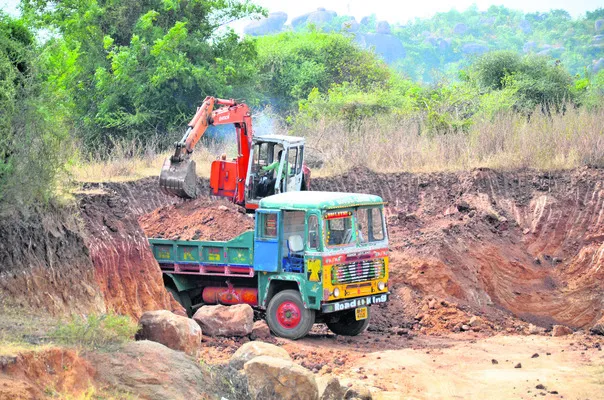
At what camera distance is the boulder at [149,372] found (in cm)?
1003

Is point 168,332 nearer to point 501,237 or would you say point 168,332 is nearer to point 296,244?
point 296,244

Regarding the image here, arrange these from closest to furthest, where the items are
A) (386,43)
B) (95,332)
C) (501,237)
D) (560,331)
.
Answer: (95,332) → (560,331) → (501,237) → (386,43)

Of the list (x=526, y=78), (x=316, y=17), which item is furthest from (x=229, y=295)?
(x=316, y=17)

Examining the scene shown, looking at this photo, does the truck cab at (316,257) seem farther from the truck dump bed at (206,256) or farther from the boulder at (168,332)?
the boulder at (168,332)

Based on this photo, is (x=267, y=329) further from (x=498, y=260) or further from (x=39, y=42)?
(x=498, y=260)

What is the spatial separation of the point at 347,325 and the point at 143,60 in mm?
18144

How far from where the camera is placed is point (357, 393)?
12.7m

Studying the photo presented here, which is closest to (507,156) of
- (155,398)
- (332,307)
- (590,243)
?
(590,243)

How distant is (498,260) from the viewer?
23.2 meters

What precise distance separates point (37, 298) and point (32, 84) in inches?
112

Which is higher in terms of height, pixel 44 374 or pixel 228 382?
pixel 44 374

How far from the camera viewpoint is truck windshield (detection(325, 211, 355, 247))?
16484mm

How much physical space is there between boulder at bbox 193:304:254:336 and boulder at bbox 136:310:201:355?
140 inches

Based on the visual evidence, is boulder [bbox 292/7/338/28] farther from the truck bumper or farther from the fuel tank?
the truck bumper
